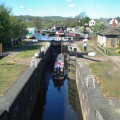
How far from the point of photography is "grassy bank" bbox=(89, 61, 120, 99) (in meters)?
13.1

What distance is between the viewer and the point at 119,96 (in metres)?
12.3

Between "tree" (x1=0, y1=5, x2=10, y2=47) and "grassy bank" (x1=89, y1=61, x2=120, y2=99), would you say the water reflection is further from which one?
"tree" (x1=0, y1=5, x2=10, y2=47)

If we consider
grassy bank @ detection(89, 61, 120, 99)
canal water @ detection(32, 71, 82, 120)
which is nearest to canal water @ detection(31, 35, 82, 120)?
canal water @ detection(32, 71, 82, 120)

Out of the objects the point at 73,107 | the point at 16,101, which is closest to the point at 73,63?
the point at 73,107

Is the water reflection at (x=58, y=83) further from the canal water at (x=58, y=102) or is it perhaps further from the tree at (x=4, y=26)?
the tree at (x=4, y=26)

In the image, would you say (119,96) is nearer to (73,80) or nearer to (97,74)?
(97,74)

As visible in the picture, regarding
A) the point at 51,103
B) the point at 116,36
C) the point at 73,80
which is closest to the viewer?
the point at 51,103

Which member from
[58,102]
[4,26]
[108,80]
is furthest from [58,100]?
[4,26]

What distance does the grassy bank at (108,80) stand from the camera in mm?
13060

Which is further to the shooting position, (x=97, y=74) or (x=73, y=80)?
(x=73, y=80)

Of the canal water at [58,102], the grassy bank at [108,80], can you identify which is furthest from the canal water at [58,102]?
the grassy bank at [108,80]

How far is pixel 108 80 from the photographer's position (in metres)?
16.0

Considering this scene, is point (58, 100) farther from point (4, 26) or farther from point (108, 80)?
point (4, 26)

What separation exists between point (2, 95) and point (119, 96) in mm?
7983
